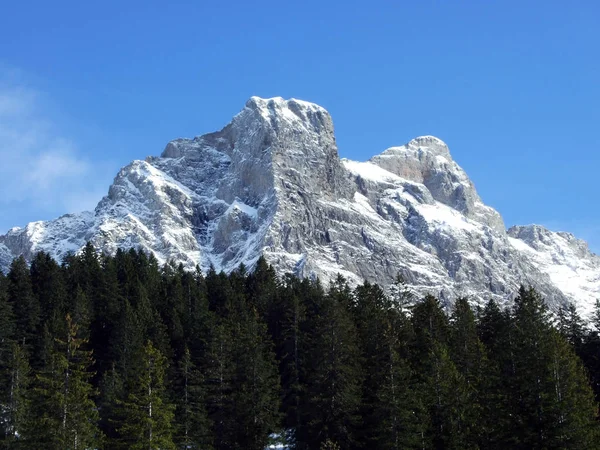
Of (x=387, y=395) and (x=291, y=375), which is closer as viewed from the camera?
(x=387, y=395)

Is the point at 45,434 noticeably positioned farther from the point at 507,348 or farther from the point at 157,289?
the point at 157,289

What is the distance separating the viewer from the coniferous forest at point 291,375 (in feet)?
176

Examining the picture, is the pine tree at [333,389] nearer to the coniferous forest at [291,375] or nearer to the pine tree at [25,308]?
the coniferous forest at [291,375]

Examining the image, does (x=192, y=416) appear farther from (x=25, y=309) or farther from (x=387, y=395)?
(x=25, y=309)

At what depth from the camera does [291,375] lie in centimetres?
7838

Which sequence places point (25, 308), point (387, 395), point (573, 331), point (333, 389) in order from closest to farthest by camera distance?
1. point (387, 395)
2. point (333, 389)
3. point (573, 331)
4. point (25, 308)

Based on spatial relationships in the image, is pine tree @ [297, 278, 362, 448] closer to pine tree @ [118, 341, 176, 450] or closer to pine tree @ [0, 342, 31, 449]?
pine tree @ [118, 341, 176, 450]

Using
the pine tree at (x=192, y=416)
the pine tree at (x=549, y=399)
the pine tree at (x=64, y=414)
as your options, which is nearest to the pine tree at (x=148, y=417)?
the pine tree at (x=64, y=414)

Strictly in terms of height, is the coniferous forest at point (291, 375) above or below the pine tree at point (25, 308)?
below

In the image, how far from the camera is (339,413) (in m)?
63.2

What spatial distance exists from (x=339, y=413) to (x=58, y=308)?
4160 centimetres

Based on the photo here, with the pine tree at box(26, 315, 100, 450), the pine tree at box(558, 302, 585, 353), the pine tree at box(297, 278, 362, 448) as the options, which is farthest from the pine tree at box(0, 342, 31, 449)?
the pine tree at box(558, 302, 585, 353)

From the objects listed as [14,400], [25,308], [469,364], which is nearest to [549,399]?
[469,364]

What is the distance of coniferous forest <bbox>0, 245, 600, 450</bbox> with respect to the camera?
2111 inches
